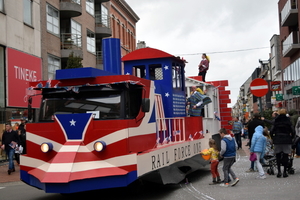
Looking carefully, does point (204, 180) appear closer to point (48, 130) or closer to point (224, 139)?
point (224, 139)

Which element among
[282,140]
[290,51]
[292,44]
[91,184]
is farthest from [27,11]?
[290,51]

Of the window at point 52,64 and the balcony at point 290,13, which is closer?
the window at point 52,64

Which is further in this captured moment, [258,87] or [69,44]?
[69,44]

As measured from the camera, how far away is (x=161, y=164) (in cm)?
962

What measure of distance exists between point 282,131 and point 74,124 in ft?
20.1

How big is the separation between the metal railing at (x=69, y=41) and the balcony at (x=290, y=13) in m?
19.3

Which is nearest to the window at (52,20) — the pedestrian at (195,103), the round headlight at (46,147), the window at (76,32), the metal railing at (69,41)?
the metal railing at (69,41)

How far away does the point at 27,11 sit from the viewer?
22609 millimetres

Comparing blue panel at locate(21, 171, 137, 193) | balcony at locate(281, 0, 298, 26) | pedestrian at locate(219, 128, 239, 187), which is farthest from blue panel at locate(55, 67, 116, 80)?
balcony at locate(281, 0, 298, 26)

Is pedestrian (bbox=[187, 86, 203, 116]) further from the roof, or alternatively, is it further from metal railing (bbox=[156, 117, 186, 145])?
metal railing (bbox=[156, 117, 186, 145])

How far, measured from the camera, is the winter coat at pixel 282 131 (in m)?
11.9

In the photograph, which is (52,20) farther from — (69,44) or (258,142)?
(258,142)

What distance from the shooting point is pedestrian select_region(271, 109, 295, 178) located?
11.8 metres

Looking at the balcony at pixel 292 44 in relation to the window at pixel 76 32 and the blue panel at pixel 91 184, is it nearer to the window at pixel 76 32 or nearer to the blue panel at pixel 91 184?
the window at pixel 76 32
